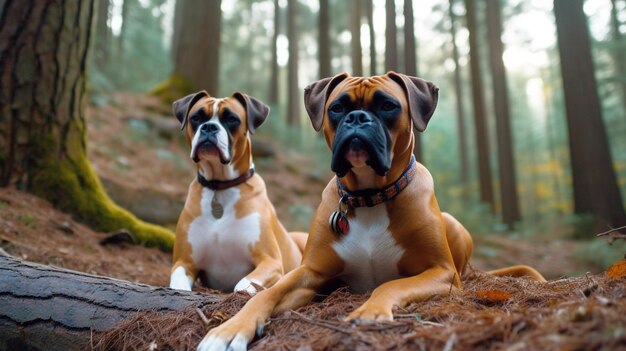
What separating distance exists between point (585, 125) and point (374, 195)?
9505mm

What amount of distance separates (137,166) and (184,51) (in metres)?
4.32

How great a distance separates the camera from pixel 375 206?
3242 millimetres

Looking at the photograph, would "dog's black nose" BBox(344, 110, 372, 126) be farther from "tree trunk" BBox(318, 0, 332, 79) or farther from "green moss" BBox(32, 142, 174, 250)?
"tree trunk" BBox(318, 0, 332, 79)

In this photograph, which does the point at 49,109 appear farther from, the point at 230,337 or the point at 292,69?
the point at 292,69

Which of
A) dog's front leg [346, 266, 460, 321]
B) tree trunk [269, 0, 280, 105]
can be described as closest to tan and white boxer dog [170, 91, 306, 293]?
dog's front leg [346, 266, 460, 321]

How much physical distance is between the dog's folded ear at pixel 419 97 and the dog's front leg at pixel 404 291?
100 centimetres

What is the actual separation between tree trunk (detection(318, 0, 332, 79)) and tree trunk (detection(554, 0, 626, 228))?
7.99 metres

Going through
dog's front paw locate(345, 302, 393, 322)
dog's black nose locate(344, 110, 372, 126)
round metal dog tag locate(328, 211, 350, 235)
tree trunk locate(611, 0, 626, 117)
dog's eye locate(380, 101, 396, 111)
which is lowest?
dog's front paw locate(345, 302, 393, 322)

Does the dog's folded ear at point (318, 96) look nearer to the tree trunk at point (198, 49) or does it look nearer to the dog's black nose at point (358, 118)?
the dog's black nose at point (358, 118)

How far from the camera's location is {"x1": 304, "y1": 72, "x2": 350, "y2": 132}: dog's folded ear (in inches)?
138

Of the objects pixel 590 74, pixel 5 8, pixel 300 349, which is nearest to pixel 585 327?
pixel 300 349

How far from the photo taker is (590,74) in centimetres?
1048

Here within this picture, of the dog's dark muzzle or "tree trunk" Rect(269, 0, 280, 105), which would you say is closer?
the dog's dark muzzle

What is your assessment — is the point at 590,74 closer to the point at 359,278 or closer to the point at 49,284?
the point at 359,278
